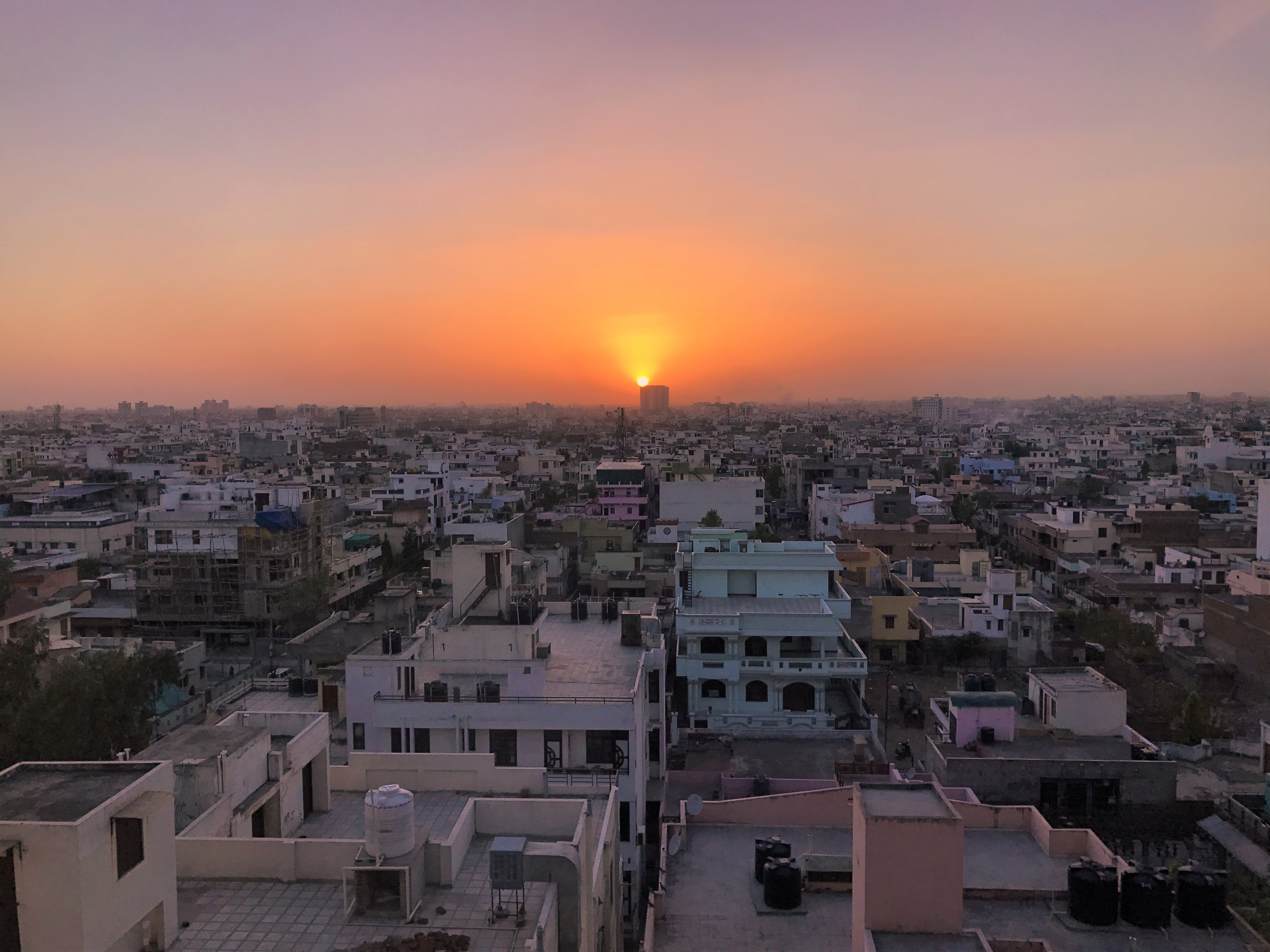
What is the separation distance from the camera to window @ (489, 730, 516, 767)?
1383 cm

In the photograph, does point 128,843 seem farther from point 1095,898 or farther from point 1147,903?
point 1147,903

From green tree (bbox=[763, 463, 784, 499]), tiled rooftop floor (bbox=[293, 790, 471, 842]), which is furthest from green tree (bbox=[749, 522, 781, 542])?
tiled rooftop floor (bbox=[293, 790, 471, 842])

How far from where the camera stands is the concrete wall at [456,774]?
11344 millimetres

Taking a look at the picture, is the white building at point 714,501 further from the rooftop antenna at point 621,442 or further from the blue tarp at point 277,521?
the rooftop antenna at point 621,442

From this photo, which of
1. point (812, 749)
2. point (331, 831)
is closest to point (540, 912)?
point (331, 831)

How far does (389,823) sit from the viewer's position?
772cm

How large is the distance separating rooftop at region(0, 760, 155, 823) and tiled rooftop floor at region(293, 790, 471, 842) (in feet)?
10.1

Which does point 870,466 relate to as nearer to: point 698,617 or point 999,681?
point 999,681

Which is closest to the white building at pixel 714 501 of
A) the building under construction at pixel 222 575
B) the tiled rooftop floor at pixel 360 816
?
the building under construction at pixel 222 575

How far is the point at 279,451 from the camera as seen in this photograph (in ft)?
348

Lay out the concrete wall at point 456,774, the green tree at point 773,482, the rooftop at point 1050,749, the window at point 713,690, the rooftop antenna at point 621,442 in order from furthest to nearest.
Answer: the rooftop antenna at point 621,442
the green tree at point 773,482
the window at point 713,690
the rooftop at point 1050,749
the concrete wall at point 456,774

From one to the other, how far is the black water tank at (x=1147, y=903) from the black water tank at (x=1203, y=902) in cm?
17

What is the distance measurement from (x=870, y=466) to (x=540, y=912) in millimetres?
61679

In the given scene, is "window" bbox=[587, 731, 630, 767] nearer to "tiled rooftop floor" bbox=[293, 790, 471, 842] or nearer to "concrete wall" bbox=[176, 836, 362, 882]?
"tiled rooftop floor" bbox=[293, 790, 471, 842]
